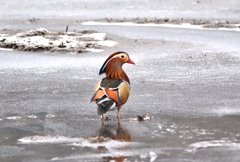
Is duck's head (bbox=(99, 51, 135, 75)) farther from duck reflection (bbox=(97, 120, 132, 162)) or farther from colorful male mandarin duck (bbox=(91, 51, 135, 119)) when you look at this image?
duck reflection (bbox=(97, 120, 132, 162))

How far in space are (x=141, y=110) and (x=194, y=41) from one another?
5767mm

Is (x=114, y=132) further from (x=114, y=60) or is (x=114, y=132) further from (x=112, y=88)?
(x=114, y=60)

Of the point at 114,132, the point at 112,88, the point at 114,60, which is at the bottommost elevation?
the point at 114,132

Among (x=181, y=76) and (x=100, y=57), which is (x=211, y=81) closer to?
(x=181, y=76)

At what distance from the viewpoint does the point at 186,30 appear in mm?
15383

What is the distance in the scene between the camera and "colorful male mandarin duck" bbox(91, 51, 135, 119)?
7.61 meters

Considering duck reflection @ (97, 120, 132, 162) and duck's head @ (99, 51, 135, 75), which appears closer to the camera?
duck reflection @ (97, 120, 132, 162)

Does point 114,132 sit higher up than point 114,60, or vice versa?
point 114,60

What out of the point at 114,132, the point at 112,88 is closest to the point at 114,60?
the point at 112,88

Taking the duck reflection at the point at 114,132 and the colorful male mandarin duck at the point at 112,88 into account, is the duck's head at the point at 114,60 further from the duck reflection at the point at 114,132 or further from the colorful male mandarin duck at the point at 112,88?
the duck reflection at the point at 114,132

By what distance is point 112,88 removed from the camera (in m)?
7.78

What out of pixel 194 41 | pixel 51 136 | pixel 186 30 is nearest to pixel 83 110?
pixel 51 136

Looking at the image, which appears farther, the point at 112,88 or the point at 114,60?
the point at 114,60

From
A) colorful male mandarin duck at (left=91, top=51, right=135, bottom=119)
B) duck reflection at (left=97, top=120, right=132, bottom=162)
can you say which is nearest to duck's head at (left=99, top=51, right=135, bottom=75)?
colorful male mandarin duck at (left=91, top=51, right=135, bottom=119)
